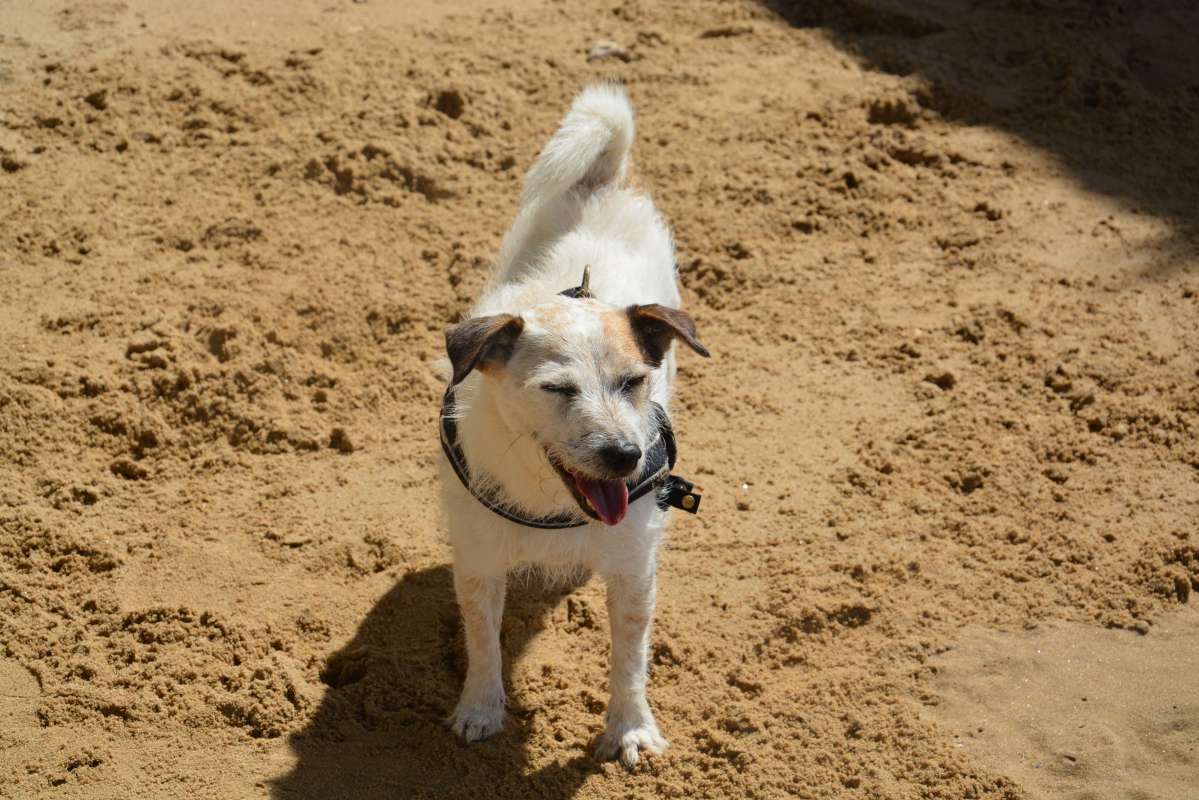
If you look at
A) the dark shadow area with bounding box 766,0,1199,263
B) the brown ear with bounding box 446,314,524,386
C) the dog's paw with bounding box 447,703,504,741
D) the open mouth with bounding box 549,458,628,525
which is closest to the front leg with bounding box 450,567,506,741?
the dog's paw with bounding box 447,703,504,741

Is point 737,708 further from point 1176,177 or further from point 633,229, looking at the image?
point 1176,177

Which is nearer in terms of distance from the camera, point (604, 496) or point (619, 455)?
point (619, 455)

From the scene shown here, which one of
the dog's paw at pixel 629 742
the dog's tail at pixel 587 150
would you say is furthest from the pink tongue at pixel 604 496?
the dog's tail at pixel 587 150

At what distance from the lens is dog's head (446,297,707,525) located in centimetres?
315

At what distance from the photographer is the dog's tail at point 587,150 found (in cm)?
427

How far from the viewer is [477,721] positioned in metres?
3.77

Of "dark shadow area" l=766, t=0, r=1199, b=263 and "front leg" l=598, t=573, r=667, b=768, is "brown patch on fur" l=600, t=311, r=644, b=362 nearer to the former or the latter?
"front leg" l=598, t=573, r=667, b=768

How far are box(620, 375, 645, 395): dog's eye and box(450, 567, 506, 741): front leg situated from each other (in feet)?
2.66

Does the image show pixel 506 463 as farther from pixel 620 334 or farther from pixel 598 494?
pixel 620 334

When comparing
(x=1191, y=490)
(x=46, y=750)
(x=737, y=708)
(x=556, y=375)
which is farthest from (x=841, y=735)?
(x=46, y=750)

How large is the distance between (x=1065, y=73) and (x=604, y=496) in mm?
4979

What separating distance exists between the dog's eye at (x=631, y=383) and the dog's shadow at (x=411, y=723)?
1268mm

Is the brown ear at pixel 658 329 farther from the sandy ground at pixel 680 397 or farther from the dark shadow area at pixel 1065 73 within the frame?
the dark shadow area at pixel 1065 73

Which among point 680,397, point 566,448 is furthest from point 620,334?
point 680,397
